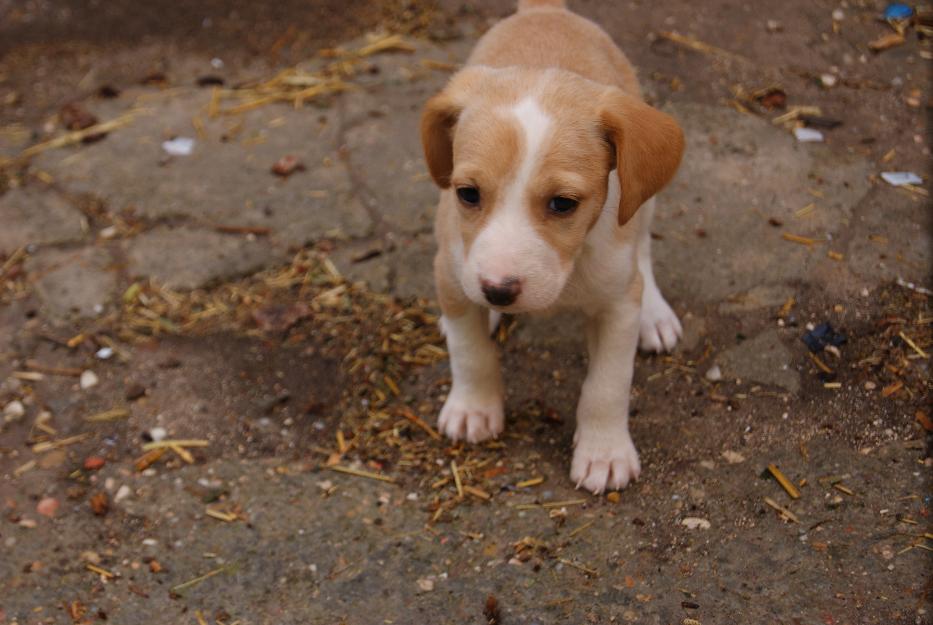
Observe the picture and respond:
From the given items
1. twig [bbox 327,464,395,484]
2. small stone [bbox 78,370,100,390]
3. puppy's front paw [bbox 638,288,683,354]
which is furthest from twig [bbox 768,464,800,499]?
small stone [bbox 78,370,100,390]

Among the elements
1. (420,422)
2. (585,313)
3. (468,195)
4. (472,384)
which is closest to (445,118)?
(468,195)

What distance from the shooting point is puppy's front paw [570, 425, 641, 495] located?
3709mm

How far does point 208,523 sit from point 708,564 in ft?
5.82

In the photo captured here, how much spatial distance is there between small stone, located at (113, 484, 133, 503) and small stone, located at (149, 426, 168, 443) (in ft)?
0.90

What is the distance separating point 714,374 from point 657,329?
307 millimetres

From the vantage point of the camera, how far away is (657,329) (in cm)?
430

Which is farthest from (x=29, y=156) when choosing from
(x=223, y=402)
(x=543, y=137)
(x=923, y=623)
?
(x=923, y=623)

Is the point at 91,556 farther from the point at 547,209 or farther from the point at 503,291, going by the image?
the point at 547,209

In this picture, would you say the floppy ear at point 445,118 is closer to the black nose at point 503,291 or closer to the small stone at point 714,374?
the black nose at point 503,291

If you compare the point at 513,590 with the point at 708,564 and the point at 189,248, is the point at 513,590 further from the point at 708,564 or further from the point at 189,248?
the point at 189,248

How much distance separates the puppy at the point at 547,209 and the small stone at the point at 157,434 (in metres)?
1.14

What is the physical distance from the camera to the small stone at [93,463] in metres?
4.02

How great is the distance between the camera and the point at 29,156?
5.88 m

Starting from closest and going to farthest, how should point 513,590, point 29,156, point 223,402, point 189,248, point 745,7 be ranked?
point 513,590
point 223,402
point 189,248
point 29,156
point 745,7
